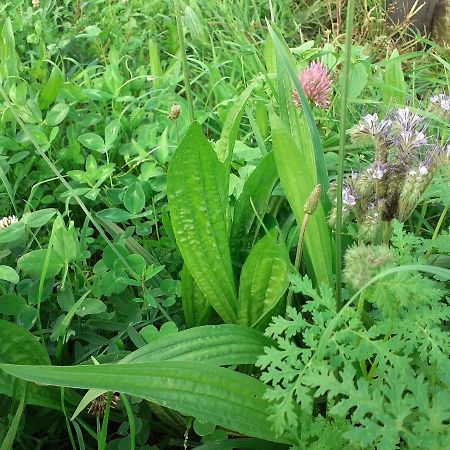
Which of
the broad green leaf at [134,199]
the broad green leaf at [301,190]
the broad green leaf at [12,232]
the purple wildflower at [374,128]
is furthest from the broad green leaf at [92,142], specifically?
the purple wildflower at [374,128]

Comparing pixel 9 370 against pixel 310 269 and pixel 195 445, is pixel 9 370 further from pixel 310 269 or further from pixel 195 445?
pixel 310 269

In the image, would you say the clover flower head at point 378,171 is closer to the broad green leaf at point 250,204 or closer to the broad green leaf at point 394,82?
the broad green leaf at point 250,204

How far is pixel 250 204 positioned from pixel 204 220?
0.14 meters

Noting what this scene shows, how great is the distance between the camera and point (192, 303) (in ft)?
4.00

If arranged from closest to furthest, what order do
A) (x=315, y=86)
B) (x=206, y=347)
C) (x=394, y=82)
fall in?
(x=206, y=347), (x=315, y=86), (x=394, y=82)

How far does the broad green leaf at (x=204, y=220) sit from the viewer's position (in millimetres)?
1086

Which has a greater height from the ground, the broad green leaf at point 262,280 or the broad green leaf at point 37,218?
the broad green leaf at point 37,218

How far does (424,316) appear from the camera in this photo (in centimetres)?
86

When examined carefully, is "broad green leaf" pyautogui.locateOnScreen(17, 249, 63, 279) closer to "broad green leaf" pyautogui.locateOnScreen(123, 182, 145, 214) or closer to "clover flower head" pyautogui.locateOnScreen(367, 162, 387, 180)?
"broad green leaf" pyautogui.locateOnScreen(123, 182, 145, 214)

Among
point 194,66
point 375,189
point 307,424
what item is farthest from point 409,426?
point 194,66

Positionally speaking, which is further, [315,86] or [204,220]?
[315,86]

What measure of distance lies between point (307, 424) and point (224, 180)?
44 centimetres

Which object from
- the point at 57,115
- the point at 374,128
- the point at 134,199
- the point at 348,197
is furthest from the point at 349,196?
the point at 57,115

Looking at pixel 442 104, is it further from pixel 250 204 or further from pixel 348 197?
pixel 250 204
